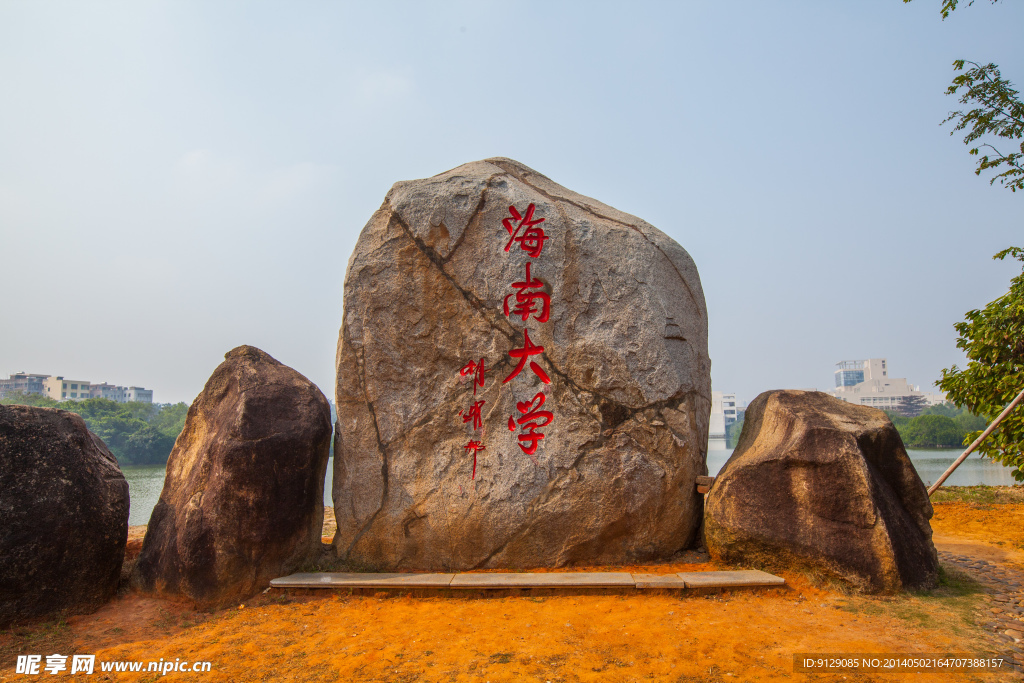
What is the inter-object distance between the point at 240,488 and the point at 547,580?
235 cm

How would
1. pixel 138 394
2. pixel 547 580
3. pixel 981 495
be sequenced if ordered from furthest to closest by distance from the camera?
pixel 138 394
pixel 981 495
pixel 547 580

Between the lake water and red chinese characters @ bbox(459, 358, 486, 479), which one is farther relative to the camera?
the lake water

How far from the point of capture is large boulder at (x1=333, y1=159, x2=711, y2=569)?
4551 millimetres

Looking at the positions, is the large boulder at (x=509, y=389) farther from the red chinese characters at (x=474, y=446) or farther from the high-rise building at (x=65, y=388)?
the high-rise building at (x=65, y=388)

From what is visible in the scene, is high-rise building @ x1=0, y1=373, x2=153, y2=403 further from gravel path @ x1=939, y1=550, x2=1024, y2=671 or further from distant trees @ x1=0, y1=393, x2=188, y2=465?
gravel path @ x1=939, y1=550, x2=1024, y2=671

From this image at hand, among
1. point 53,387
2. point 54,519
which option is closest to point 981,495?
point 54,519

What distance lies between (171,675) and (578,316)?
356 centimetres

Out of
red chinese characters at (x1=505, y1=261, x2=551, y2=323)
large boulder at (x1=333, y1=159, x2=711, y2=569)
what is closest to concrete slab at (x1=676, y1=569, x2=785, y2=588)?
large boulder at (x1=333, y1=159, x2=711, y2=569)

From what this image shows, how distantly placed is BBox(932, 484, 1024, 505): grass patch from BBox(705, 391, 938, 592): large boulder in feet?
18.0

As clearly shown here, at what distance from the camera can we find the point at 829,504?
4.02 m

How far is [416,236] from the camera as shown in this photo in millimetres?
4895

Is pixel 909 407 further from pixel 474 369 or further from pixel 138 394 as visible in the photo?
pixel 138 394

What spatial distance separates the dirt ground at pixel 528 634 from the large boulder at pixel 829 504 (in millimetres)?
189

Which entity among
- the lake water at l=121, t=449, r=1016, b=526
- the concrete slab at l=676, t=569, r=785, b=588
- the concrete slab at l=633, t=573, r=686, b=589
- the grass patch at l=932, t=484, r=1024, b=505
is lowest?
the lake water at l=121, t=449, r=1016, b=526
